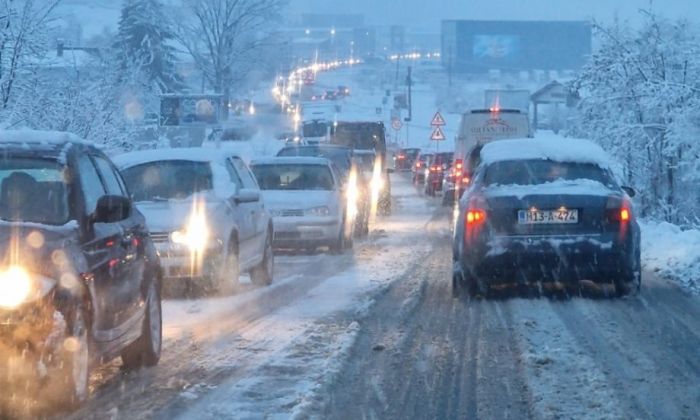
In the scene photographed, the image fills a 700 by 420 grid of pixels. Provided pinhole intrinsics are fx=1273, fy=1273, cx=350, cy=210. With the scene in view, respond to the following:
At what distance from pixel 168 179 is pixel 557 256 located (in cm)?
472

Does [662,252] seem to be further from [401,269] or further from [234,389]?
[234,389]

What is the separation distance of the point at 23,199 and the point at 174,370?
185cm

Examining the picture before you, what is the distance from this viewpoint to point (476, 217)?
499 inches

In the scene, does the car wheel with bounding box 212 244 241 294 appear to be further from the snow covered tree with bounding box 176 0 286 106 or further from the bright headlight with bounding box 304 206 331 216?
the snow covered tree with bounding box 176 0 286 106

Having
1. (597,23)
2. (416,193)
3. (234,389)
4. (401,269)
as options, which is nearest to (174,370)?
(234,389)

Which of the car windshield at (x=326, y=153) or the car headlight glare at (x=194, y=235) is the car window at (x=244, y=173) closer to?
the car headlight glare at (x=194, y=235)

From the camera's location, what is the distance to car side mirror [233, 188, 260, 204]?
1430 centimetres

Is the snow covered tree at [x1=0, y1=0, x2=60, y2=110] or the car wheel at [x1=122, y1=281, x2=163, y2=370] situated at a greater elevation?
the snow covered tree at [x1=0, y1=0, x2=60, y2=110]

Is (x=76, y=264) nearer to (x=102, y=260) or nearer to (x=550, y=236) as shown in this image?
(x=102, y=260)

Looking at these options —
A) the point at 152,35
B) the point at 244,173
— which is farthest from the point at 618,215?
the point at 152,35

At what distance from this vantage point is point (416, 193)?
46.6 metres

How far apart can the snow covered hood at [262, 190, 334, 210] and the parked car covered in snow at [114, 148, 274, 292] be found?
3.36 meters

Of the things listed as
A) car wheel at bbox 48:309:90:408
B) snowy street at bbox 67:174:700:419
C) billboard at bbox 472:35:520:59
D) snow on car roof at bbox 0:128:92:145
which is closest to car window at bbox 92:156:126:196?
snow on car roof at bbox 0:128:92:145

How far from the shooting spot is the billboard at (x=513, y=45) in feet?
431
